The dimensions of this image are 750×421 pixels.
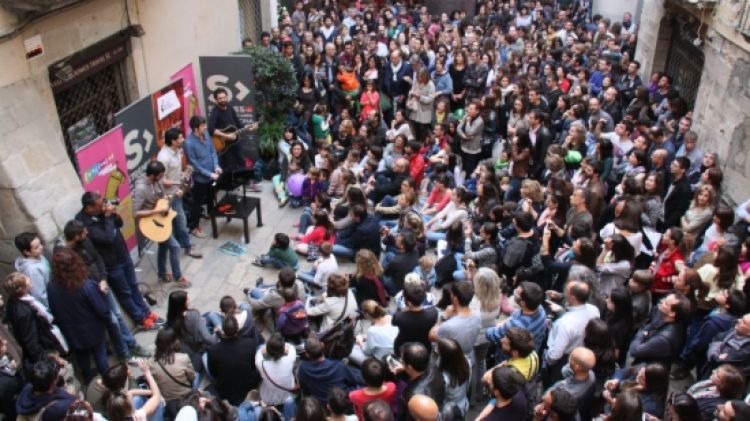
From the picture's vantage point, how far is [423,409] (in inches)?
165

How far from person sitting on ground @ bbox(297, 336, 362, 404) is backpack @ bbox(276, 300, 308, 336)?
0.95m

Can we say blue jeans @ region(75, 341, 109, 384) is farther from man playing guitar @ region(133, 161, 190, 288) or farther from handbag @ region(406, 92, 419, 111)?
handbag @ region(406, 92, 419, 111)

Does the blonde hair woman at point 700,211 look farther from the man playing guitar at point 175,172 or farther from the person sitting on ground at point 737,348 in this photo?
the man playing guitar at point 175,172

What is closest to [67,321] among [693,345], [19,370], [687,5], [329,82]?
[19,370]

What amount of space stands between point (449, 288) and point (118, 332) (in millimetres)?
3421

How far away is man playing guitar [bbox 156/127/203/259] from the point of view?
820 cm

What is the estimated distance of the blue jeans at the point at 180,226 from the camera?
837cm

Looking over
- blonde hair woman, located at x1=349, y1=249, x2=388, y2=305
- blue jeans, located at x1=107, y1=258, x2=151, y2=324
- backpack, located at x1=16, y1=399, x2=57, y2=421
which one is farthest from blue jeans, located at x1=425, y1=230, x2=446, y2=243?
backpack, located at x1=16, y1=399, x2=57, y2=421

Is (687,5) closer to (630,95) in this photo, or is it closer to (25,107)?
(630,95)

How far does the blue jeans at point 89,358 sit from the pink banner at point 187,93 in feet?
13.6

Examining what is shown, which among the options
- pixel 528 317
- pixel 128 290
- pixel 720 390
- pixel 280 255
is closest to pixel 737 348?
pixel 720 390

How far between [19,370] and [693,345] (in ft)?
18.7

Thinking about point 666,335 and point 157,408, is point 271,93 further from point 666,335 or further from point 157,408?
point 666,335

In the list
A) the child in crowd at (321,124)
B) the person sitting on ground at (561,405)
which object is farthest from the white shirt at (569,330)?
the child in crowd at (321,124)
